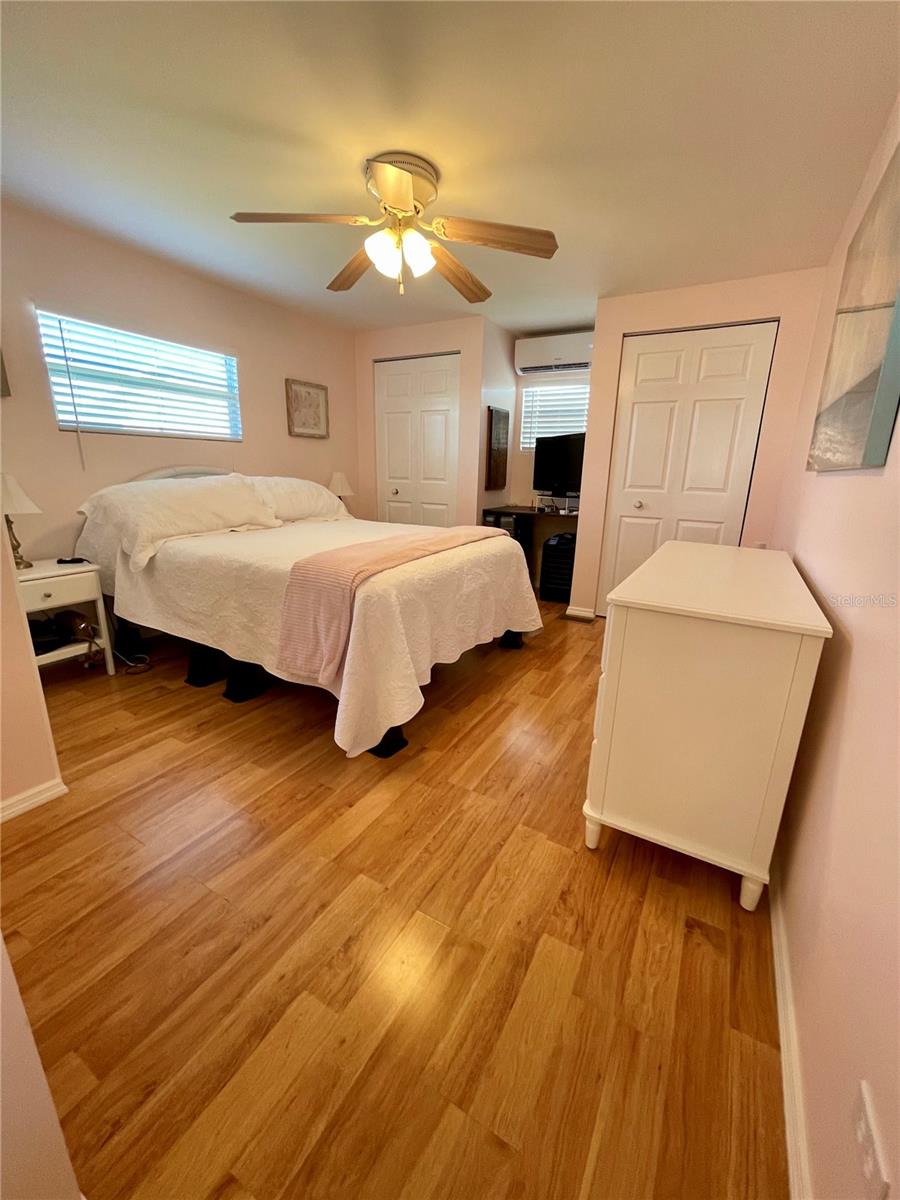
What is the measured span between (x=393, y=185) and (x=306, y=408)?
7.79 feet

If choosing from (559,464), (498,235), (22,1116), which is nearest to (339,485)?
(559,464)

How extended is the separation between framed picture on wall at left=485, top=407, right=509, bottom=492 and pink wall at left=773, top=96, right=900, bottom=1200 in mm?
2863

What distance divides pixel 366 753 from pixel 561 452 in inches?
128

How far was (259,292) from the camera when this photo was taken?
3.26m

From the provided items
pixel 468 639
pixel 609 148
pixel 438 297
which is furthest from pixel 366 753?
pixel 438 297

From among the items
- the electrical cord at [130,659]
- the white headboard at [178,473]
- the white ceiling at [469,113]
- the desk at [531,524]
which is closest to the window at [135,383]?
the white headboard at [178,473]

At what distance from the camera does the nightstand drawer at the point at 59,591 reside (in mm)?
2123

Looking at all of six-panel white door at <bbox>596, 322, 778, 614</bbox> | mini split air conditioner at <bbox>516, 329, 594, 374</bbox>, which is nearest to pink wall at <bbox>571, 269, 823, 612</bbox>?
six-panel white door at <bbox>596, 322, 778, 614</bbox>

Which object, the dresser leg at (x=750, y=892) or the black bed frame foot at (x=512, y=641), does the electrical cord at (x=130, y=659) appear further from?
the dresser leg at (x=750, y=892)

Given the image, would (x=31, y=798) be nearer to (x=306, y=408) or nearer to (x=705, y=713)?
(x=705, y=713)

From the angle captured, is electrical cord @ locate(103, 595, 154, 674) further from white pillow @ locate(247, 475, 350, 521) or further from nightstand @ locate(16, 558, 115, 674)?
white pillow @ locate(247, 475, 350, 521)

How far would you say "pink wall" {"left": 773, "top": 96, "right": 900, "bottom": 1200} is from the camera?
64 cm

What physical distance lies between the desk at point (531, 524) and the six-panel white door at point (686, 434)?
2.54ft

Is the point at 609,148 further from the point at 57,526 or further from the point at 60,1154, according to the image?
the point at 57,526
